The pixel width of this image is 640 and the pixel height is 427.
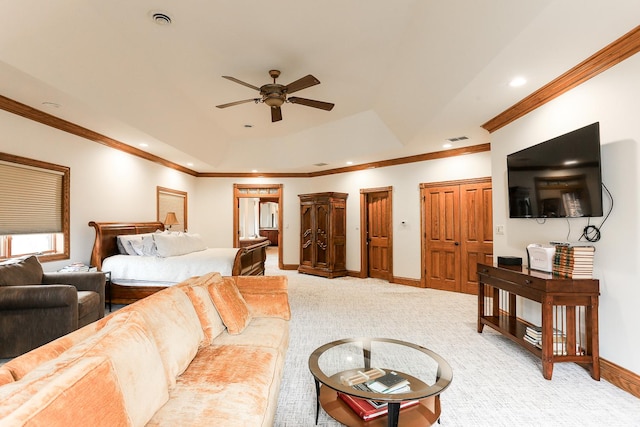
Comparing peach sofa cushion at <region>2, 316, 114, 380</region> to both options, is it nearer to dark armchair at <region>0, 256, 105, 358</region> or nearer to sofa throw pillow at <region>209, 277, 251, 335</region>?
sofa throw pillow at <region>209, 277, 251, 335</region>

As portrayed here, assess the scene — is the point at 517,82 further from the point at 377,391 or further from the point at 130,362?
the point at 130,362

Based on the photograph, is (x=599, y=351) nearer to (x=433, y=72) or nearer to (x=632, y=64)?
(x=632, y=64)

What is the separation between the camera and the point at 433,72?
3.49 m

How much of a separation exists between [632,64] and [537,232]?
5.71 feet

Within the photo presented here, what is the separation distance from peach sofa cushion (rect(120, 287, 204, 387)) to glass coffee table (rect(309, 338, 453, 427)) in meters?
0.72

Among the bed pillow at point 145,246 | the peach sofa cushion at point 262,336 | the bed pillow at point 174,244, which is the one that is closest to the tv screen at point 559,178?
the peach sofa cushion at point 262,336

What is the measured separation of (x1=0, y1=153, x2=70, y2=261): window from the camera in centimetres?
355

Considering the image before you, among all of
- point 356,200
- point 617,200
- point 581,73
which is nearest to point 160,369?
point 617,200

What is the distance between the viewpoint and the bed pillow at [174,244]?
479cm

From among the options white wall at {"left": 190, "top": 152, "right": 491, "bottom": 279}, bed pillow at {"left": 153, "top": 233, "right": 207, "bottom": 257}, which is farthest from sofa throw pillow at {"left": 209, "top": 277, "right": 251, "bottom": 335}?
white wall at {"left": 190, "top": 152, "right": 491, "bottom": 279}

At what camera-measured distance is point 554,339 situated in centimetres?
279

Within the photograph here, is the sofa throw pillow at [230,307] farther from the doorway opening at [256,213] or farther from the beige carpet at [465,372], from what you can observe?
the doorway opening at [256,213]

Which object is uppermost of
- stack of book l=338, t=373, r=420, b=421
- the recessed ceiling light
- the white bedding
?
the recessed ceiling light

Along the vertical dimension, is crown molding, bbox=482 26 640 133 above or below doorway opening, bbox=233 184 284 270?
above
